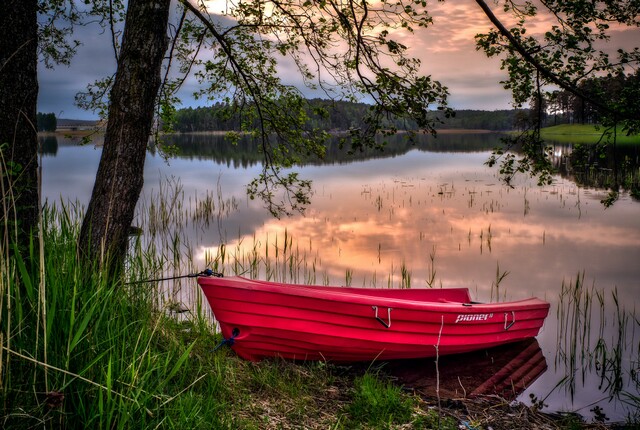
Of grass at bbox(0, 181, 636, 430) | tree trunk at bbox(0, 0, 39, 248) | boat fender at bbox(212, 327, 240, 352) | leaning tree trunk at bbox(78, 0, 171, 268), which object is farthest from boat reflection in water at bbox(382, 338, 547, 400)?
tree trunk at bbox(0, 0, 39, 248)

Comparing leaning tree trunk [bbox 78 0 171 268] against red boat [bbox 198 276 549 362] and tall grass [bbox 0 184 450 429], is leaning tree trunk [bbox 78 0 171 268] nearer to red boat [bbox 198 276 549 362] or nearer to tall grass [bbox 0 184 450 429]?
tall grass [bbox 0 184 450 429]

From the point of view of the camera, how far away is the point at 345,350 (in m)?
6.50

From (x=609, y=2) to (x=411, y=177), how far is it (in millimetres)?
24785

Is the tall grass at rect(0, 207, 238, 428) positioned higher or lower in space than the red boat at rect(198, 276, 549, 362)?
higher

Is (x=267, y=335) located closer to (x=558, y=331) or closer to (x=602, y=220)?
(x=558, y=331)

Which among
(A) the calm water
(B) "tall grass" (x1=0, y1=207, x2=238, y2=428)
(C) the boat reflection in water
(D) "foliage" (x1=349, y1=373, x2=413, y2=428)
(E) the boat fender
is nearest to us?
(B) "tall grass" (x1=0, y1=207, x2=238, y2=428)

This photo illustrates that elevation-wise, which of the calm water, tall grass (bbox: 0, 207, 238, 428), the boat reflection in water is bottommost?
the boat reflection in water

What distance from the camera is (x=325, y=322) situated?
6.23m

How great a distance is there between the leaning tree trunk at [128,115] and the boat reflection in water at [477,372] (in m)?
3.88

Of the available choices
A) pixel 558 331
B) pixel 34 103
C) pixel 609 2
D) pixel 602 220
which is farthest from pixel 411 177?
pixel 34 103

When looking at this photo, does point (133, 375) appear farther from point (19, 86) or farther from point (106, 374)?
point (19, 86)

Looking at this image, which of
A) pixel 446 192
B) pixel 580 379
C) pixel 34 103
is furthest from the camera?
pixel 446 192

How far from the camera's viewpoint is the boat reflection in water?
6698mm

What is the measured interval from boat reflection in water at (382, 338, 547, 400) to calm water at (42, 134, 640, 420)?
21 centimetres
